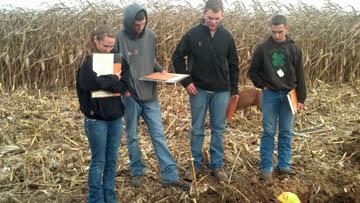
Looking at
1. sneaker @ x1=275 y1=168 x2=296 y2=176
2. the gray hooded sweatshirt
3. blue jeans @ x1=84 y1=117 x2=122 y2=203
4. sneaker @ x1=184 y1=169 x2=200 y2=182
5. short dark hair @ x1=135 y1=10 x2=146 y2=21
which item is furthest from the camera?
sneaker @ x1=275 y1=168 x2=296 y2=176

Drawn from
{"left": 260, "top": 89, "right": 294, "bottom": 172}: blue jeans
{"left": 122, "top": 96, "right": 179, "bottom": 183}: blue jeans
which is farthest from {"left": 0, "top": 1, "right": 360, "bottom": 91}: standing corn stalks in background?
{"left": 122, "top": 96, "right": 179, "bottom": 183}: blue jeans

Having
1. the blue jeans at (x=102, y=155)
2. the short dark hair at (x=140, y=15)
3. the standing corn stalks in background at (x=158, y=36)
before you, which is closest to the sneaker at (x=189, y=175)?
the blue jeans at (x=102, y=155)

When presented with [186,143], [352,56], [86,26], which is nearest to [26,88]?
[86,26]

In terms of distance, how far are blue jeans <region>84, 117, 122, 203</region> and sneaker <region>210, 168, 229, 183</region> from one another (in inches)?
46.0

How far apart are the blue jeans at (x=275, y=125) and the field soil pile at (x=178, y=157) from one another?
0.76 ft

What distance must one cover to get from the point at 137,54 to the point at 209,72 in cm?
76

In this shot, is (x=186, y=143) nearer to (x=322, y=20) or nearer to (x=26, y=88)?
(x=26, y=88)

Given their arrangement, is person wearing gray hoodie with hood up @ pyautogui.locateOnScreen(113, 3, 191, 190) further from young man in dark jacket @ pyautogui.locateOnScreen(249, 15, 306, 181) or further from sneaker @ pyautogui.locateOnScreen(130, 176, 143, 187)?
young man in dark jacket @ pyautogui.locateOnScreen(249, 15, 306, 181)

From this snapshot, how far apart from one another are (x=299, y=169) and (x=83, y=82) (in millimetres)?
2820

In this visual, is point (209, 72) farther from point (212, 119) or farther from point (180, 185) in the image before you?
point (180, 185)

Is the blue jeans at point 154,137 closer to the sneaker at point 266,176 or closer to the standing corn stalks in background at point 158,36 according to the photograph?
the sneaker at point 266,176

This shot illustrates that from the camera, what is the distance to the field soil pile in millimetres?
4512

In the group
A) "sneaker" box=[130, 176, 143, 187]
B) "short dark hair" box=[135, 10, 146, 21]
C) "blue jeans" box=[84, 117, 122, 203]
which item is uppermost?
"short dark hair" box=[135, 10, 146, 21]

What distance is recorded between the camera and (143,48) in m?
4.34
